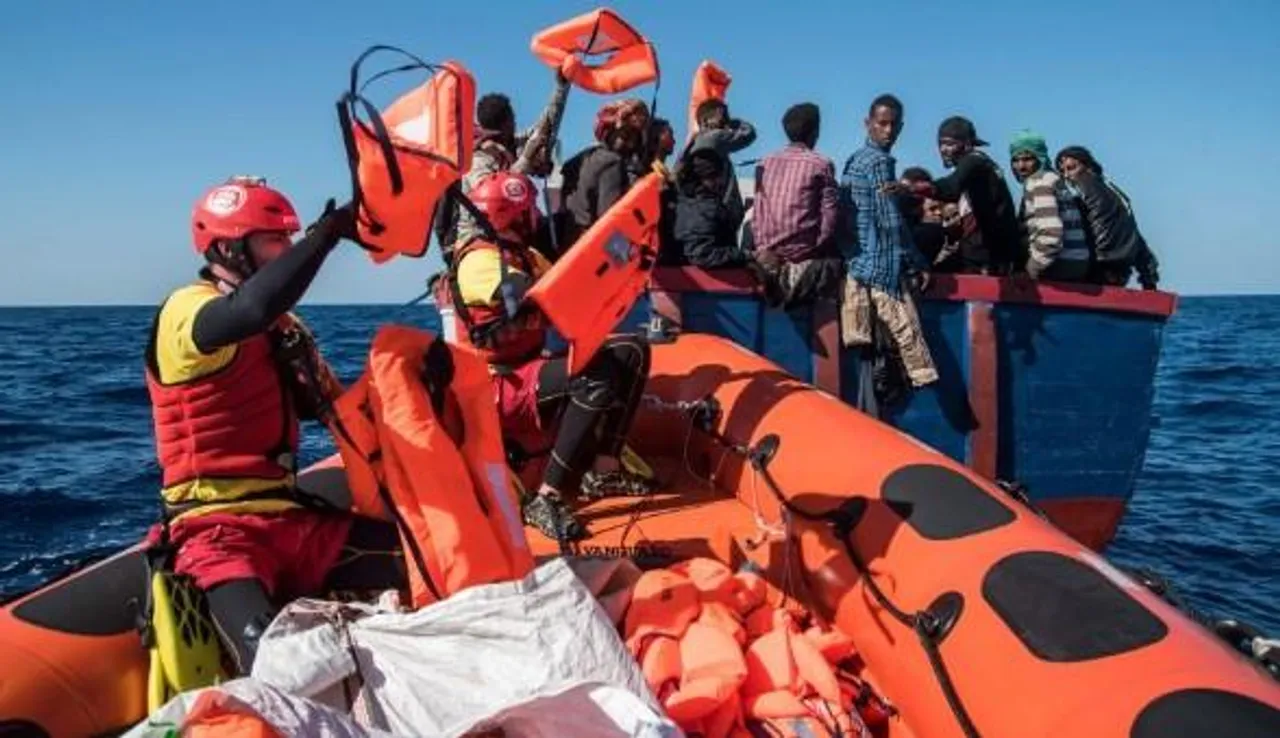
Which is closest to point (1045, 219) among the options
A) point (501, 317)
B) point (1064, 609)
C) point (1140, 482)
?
point (501, 317)

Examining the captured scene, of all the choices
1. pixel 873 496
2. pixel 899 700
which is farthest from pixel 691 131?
pixel 899 700

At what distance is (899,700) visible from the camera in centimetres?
280

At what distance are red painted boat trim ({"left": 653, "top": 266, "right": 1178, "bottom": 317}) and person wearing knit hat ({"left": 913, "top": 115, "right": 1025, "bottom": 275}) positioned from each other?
10.8 inches

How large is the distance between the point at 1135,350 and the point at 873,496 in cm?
354

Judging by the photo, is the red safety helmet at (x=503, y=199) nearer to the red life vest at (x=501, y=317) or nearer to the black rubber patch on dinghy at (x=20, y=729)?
the red life vest at (x=501, y=317)

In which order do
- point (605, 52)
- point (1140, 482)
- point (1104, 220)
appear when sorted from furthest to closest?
point (1140, 482)
point (1104, 220)
point (605, 52)

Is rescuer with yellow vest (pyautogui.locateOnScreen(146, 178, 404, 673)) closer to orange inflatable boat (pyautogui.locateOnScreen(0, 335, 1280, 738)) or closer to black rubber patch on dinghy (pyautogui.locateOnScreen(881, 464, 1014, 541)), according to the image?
orange inflatable boat (pyautogui.locateOnScreen(0, 335, 1280, 738))

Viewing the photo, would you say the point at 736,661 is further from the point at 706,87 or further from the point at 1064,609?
the point at 706,87

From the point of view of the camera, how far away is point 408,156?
→ 2479mm

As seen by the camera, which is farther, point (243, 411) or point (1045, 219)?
point (1045, 219)

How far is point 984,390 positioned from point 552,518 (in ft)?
10.0

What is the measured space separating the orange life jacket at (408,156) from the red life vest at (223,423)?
0.50 meters

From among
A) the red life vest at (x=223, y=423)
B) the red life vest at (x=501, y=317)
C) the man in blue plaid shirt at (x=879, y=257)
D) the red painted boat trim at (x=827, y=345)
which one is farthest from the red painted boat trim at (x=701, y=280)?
the red life vest at (x=223, y=423)

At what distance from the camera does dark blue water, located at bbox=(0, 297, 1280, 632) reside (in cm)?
679
